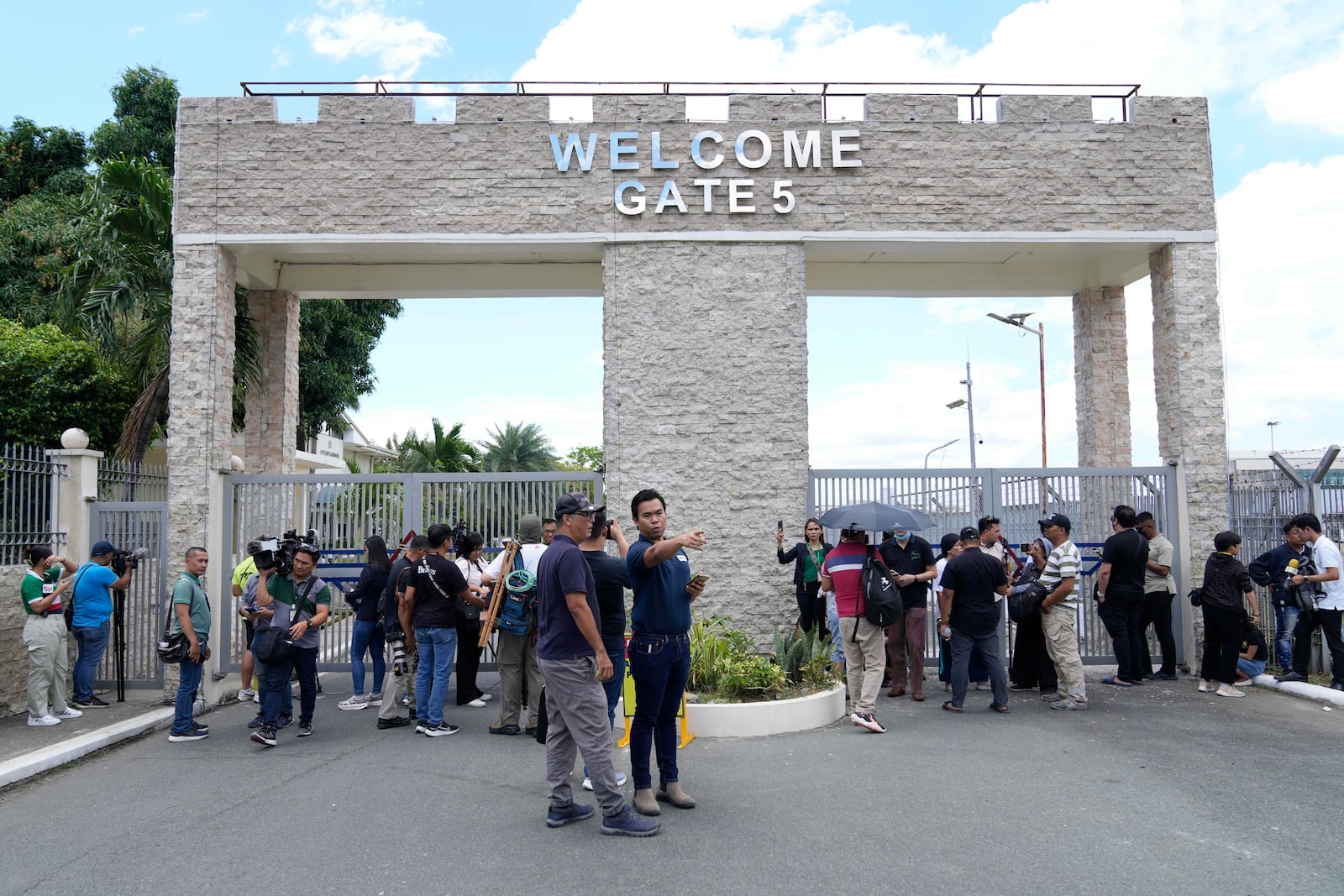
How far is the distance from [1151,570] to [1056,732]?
322cm

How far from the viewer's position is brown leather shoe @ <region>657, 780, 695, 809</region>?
19.3 feet

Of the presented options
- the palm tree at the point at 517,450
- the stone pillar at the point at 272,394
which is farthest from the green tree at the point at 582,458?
the stone pillar at the point at 272,394

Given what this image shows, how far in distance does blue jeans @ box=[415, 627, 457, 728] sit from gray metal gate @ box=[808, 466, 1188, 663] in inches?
190

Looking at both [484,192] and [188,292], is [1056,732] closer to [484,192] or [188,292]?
[484,192]

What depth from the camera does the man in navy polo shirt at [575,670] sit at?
17.6ft

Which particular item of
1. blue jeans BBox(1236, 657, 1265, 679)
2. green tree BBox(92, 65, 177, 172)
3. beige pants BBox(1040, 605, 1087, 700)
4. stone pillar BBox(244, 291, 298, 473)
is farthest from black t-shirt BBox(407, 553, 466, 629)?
green tree BBox(92, 65, 177, 172)

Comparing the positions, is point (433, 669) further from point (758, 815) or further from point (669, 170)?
point (669, 170)

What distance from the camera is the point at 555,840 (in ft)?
17.7

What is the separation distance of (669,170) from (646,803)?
786cm

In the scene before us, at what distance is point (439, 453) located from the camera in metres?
32.6

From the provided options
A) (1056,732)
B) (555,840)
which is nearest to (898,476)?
(1056,732)

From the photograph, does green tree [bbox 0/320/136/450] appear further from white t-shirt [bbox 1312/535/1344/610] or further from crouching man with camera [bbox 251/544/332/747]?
white t-shirt [bbox 1312/535/1344/610]

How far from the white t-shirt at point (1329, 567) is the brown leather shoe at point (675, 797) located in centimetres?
732

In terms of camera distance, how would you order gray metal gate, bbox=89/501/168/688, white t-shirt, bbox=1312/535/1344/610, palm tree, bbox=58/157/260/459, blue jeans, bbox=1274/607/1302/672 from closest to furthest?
1. white t-shirt, bbox=1312/535/1344/610
2. blue jeans, bbox=1274/607/1302/672
3. gray metal gate, bbox=89/501/168/688
4. palm tree, bbox=58/157/260/459
